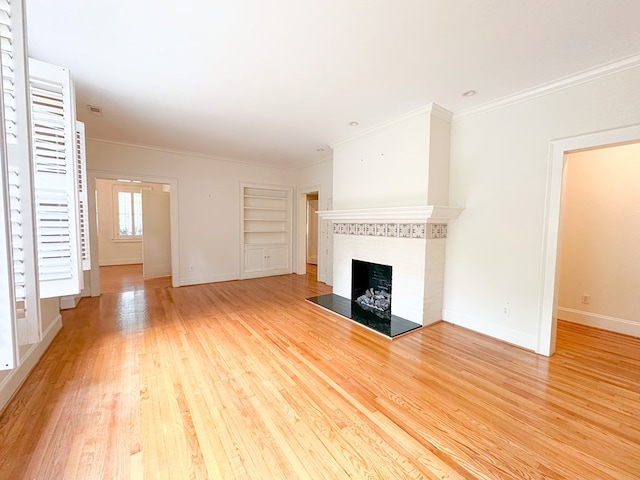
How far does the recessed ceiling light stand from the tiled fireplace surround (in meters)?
3.52

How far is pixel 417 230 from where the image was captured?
329cm

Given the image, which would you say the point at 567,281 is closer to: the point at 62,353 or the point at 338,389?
the point at 338,389

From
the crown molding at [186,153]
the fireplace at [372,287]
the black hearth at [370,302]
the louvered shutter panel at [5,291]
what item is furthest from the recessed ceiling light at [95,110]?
the fireplace at [372,287]

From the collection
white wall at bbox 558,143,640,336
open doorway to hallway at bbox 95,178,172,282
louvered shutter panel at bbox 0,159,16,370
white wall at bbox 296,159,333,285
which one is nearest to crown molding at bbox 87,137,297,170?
white wall at bbox 296,159,333,285

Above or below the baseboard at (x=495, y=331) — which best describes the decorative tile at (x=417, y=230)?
above

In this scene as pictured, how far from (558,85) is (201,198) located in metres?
5.66

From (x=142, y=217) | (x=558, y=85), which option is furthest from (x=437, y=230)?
(x=142, y=217)

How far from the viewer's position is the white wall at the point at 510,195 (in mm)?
2363

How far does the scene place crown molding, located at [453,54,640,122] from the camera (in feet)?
7.12

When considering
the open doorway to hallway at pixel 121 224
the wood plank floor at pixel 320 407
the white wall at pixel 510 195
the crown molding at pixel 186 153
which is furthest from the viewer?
the open doorway to hallway at pixel 121 224

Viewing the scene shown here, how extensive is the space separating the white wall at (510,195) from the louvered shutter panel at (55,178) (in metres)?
3.83

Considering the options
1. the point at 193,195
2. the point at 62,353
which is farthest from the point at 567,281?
the point at 193,195

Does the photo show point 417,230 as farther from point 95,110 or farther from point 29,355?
point 95,110

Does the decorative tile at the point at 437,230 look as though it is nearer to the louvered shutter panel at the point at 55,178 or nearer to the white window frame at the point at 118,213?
the louvered shutter panel at the point at 55,178
